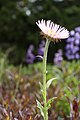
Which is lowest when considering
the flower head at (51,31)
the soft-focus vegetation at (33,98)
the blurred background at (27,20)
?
the soft-focus vegetation at (33,98)

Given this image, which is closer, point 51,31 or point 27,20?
point 51,31

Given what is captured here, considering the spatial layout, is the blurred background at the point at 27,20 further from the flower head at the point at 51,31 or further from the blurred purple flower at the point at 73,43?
the flower head at the point at 51,31

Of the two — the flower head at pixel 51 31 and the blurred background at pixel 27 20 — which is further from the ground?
the blurred background at pixel 27 20

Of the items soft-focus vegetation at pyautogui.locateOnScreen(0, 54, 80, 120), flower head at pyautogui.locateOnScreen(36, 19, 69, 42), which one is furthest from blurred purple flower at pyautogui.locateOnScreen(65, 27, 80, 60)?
flower head at pyautogui.locateOnScreen(36, 19, 69, 42)

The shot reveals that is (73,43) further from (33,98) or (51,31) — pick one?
(51,31)

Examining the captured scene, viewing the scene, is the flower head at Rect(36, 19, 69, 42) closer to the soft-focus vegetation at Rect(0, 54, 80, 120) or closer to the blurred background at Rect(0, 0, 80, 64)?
the soft-focus vegetation at Rect(0, 54, 80, 120)

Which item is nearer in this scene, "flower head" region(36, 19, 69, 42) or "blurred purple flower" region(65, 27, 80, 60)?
"flower head" region(36, 19, 69, 42)

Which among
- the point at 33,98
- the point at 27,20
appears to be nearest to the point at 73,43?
the point at 33,98

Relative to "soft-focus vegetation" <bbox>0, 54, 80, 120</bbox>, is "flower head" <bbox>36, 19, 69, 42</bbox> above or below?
above

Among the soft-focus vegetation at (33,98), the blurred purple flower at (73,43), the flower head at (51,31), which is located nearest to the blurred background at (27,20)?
the blurred purple flower at (73,43)
